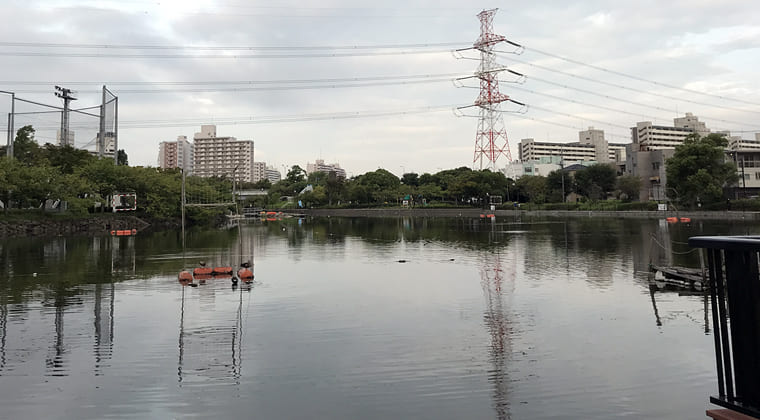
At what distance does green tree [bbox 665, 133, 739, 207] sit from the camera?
67.8 meters

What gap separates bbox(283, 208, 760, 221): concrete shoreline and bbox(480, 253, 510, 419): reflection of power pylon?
53.0m

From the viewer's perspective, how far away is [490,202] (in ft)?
365

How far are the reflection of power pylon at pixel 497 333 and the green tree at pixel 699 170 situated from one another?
59146 millimetres

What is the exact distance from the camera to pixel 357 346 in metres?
11.3

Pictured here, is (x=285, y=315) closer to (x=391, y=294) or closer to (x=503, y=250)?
(x=391, y=294)

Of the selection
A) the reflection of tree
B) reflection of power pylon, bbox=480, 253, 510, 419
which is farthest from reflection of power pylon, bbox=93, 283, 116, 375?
reflection of power pylon, bbox=480, 253, 510, 419

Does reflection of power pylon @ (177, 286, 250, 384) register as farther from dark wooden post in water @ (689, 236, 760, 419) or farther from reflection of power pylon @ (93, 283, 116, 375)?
dark wooden post in water @ (689, 236, 760, 419)

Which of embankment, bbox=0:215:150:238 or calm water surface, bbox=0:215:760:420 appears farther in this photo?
embankment, bbox=0:215:150:238

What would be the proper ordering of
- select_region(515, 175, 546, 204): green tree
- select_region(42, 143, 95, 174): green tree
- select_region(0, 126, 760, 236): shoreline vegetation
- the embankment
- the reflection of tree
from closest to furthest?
the reflection of tree < the embankment < select_region(0, 126, 760, 236): shoreline vegetation < select_region(42, 143, 95, 174): green tree < select_region(515, 175, 546, 204): green tree

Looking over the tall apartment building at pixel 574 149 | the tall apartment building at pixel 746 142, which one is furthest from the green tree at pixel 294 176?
the tall apartment building at pixel 746 142

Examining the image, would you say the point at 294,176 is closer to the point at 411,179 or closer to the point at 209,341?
the point at 411,179

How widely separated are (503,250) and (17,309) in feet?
82.5

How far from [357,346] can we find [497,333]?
11.6ft

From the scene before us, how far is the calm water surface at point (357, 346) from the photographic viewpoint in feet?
26.8
